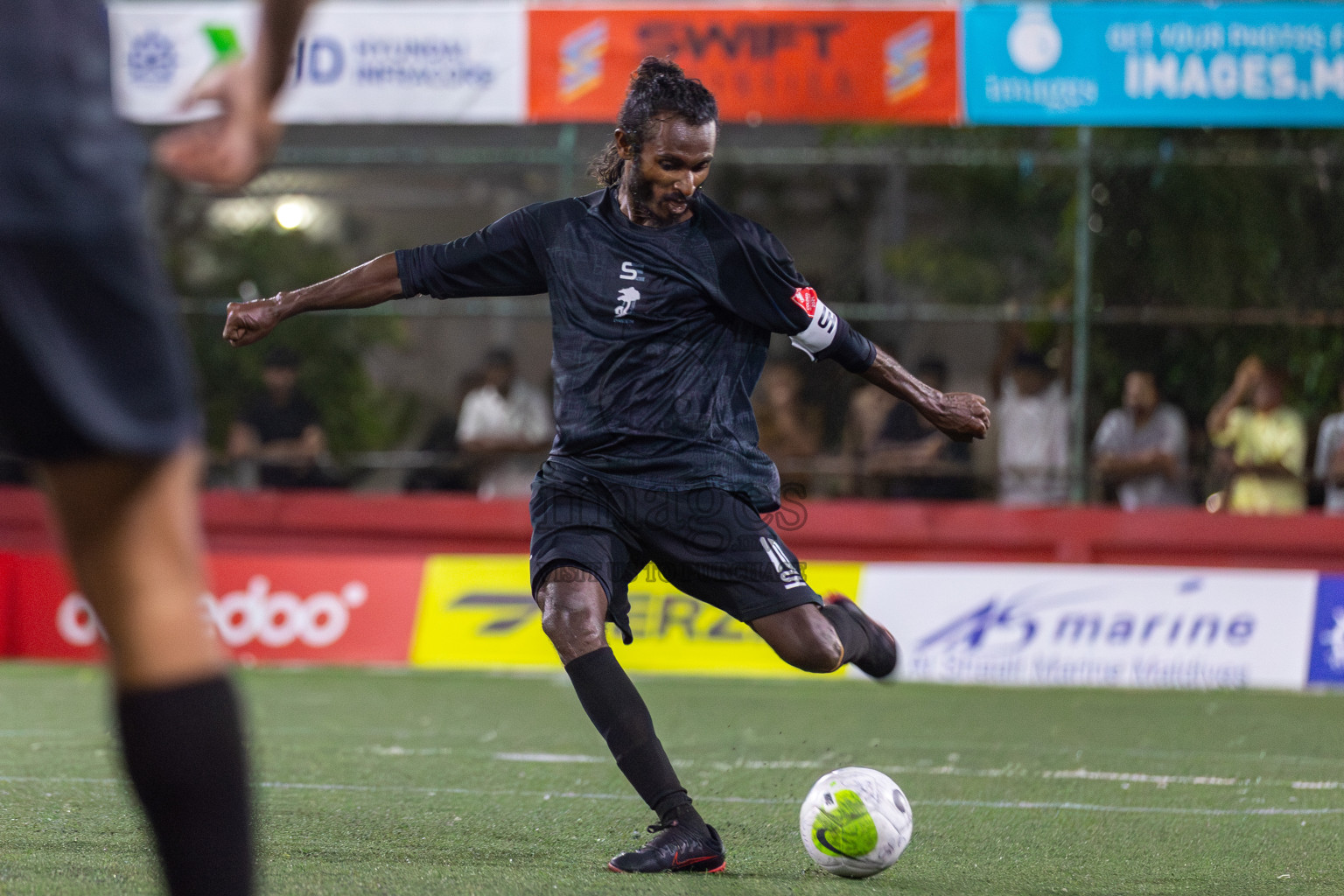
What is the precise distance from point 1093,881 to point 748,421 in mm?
1488

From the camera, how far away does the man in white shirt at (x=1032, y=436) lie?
12.1 meters

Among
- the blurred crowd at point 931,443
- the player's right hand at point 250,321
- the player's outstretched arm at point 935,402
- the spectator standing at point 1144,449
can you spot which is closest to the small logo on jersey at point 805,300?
the player's outstretched arm at point 935,402

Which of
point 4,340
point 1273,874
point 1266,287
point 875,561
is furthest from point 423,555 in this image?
point 4,340

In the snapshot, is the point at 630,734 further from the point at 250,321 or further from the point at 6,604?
the point at 6,604

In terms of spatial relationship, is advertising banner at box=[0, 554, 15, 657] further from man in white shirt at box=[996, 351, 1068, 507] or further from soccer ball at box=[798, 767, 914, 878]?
soccer ball at box=[798, 767, 914, 878]

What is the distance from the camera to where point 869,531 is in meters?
11.5

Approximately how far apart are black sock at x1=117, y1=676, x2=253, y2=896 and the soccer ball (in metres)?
2.16

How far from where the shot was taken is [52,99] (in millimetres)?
1977

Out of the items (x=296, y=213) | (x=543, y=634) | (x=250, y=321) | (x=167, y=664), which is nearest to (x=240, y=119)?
(x=167, y=664)

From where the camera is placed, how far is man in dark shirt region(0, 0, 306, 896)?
1.96 m

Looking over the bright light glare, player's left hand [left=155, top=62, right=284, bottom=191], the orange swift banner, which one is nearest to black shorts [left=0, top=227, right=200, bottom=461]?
player's left hand [left=155, top=62, right=284, bottom=191]

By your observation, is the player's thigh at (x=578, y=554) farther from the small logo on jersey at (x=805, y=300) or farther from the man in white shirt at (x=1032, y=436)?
the man in white shirt at (x=1032, y=436)

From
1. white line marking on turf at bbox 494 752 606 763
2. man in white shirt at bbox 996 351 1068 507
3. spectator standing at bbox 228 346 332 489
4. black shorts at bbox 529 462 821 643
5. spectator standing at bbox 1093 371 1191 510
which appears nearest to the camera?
black shorts at bbox 529 462 821 643

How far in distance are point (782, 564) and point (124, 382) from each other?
2670 millimetres
